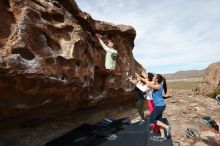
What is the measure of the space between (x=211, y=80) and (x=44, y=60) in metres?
24.9

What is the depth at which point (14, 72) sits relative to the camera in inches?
289

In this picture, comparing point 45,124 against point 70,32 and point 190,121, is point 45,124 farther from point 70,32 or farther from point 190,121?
point 190,121

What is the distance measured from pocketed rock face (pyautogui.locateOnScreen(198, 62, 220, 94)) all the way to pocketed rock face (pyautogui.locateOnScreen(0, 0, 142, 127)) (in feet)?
65.1

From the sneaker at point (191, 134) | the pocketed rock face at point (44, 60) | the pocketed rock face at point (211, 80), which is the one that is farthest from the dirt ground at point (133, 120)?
the pocketed rock face at point (211, 80)

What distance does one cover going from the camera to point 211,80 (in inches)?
1184

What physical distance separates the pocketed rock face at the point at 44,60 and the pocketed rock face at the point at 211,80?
19.8m

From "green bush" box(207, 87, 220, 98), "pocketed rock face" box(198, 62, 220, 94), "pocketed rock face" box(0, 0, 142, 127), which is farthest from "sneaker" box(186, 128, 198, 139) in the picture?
"pocketed rock face" box(198, 62, 220, 94)

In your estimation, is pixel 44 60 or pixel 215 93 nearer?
pixel 44 60

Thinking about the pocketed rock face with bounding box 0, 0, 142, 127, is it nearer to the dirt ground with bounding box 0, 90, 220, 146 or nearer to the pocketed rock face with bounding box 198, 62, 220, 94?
the dirt ground with bounding box 0, 90, 220, 146

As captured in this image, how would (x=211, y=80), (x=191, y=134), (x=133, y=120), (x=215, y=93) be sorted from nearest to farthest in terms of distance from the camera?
(x=191, y=134) < (x=133, y=120) < (x=215, y=93) < (x=211, y=80)

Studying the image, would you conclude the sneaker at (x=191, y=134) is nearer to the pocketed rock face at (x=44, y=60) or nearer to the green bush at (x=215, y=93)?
the pocketed rock face at (x=44, y=60)

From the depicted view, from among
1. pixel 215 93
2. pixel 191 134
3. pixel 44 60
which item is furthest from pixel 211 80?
pixel 44 60

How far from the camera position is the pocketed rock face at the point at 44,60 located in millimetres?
7516

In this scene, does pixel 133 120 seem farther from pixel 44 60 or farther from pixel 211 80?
pixel 211 80
